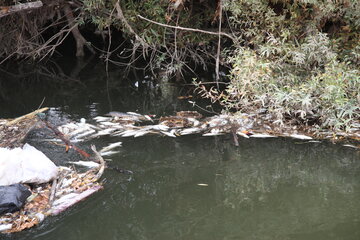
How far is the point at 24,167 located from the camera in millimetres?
3381

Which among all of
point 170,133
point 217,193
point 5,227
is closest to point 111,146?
point 170,133

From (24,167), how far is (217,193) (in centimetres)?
163

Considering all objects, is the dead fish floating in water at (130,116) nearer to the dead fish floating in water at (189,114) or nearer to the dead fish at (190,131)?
the dead fish floating in water at (189,114)

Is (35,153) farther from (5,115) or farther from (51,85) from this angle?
(51,85)

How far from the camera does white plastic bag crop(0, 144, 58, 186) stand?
3.30m

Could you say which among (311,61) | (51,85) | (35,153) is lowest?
(51,85)

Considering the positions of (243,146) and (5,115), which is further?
(5,115)

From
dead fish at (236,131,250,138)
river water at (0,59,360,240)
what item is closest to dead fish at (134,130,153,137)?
river water at (0,59,360,240)

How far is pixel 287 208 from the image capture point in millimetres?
3215

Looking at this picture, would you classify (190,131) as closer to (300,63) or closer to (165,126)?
(165,126)

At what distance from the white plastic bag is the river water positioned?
45 cm

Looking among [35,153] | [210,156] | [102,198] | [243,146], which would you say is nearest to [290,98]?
[243,146]

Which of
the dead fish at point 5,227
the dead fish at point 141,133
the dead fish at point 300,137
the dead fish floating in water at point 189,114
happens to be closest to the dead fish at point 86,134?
the dead fish at point 141,133

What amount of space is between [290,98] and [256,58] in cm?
82
